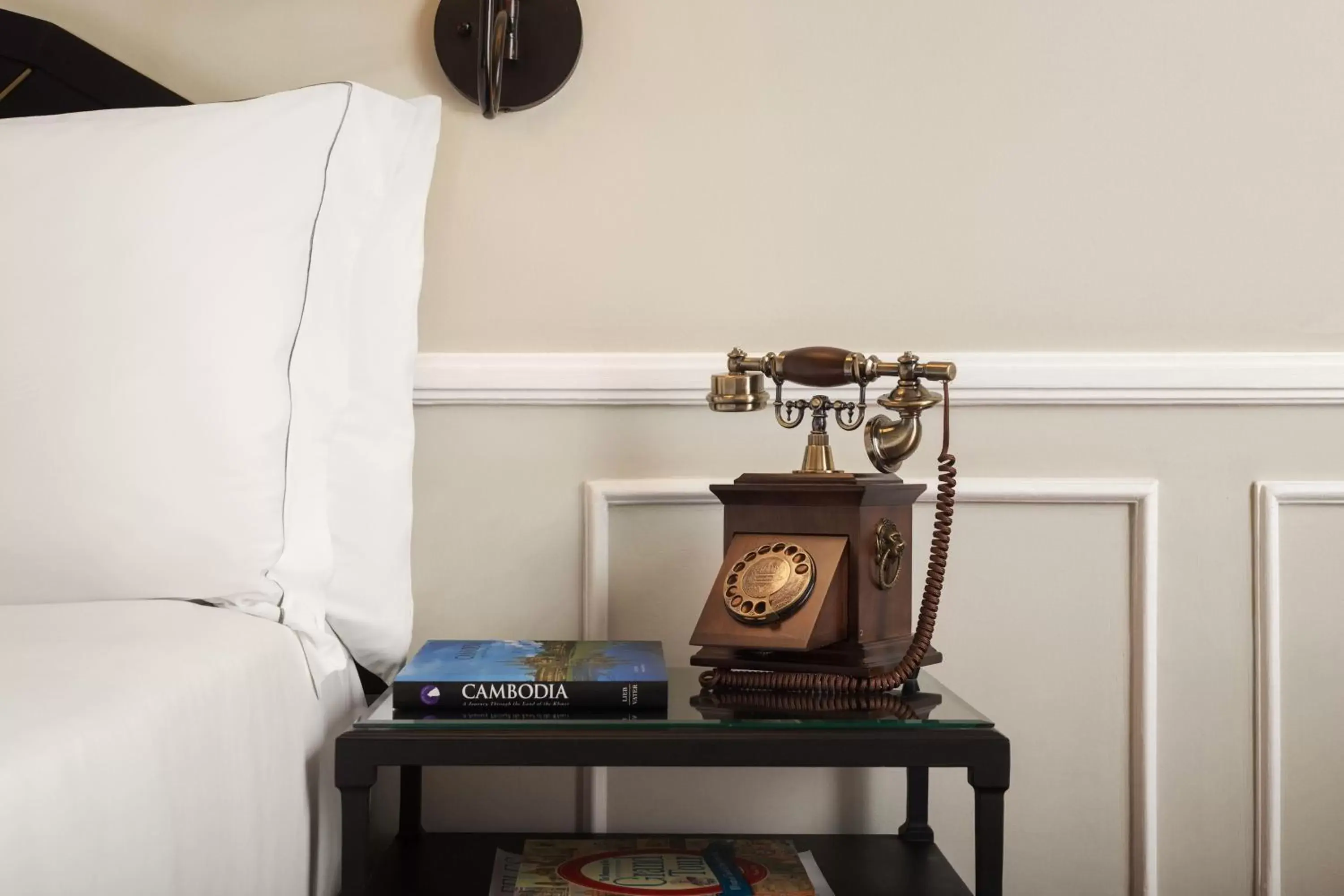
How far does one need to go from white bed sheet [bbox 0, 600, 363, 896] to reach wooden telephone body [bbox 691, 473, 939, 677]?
1.20 ft

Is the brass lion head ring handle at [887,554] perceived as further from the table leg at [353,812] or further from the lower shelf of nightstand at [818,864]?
the table leg at [353,812]

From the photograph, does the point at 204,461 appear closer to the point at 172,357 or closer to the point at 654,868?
the point at 172,357

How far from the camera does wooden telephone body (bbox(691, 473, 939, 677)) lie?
0.96 m

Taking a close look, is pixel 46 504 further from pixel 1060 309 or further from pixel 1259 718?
pixel 1259 718

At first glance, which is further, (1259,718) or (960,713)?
(1259,718)

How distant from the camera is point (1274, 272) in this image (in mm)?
1285

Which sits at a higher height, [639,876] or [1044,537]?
[1044,537]

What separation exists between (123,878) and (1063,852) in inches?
42.1

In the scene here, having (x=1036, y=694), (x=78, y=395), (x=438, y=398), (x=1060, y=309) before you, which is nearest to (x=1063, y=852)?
(x=1036, y=694)

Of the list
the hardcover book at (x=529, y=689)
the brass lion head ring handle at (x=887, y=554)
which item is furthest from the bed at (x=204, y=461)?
the brass lion head ring handle at (x=887, y=554)

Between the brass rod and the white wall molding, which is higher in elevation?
the brass rod

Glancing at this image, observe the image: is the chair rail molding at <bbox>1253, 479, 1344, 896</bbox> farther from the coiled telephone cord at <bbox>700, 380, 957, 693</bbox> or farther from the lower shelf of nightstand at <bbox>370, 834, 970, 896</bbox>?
the coiled telephone cord at <bbox>700, 380, 957, 693</bbox>

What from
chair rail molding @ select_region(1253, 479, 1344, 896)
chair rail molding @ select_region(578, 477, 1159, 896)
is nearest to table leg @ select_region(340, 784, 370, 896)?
chair rail molding @ select_region(578, 477, 1159, 896)

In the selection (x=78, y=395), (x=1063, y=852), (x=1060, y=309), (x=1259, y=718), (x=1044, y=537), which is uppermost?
(x=1060, y=309)
